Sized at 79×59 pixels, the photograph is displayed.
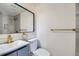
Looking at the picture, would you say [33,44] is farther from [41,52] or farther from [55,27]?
[55,27]

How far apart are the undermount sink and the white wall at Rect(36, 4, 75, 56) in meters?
0.27

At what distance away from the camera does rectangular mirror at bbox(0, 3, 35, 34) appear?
1596 mm

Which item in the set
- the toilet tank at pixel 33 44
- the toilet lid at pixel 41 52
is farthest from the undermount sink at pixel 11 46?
the toilet lid at pixel 41 52

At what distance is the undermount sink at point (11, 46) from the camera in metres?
1.41

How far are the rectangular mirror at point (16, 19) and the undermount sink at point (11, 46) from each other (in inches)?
6.6

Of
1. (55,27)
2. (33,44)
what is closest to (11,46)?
(33,44)

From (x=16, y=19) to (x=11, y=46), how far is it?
1.29 ft

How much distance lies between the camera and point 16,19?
1.66 meters

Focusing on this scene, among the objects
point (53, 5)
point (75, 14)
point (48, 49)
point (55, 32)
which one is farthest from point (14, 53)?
point (75, 14)

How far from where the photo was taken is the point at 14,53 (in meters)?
1.43

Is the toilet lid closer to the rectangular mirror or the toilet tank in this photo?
the toilet tank

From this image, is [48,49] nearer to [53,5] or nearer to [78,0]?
[53,5]

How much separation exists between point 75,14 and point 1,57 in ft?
3.58

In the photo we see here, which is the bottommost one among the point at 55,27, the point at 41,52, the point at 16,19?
the point at 41,52
